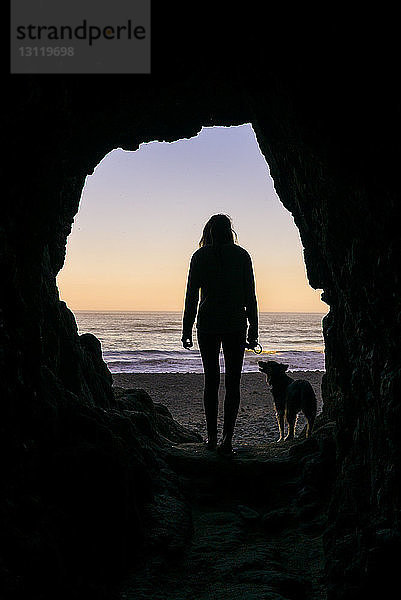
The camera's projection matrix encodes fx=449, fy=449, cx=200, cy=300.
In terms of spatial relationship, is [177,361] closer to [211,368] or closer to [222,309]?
[211,368]

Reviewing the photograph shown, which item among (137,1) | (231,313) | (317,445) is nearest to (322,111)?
(137,1)

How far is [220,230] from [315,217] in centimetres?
122

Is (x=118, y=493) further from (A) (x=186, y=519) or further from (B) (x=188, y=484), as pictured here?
(B) (x=188, y=484)

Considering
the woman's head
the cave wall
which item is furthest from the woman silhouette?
the cave wall

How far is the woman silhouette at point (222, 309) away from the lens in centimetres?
499

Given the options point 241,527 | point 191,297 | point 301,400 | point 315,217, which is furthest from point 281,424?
point 315,217

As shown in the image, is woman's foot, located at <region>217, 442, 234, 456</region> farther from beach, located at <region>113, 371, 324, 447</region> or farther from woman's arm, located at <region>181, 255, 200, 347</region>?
beach, located at <region>113, 371, 324, 447</region>

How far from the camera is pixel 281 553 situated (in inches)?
128

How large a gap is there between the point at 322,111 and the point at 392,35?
59cm

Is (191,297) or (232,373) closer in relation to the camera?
(232,373)

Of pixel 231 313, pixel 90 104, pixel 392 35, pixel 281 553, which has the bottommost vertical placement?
pixel 281 553

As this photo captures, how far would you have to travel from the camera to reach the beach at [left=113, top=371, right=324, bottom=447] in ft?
30.8

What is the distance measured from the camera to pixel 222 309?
4.99m

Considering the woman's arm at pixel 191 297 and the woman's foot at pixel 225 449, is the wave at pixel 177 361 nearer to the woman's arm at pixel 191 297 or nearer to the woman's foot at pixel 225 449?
the woman's arm at pixel 191 297
